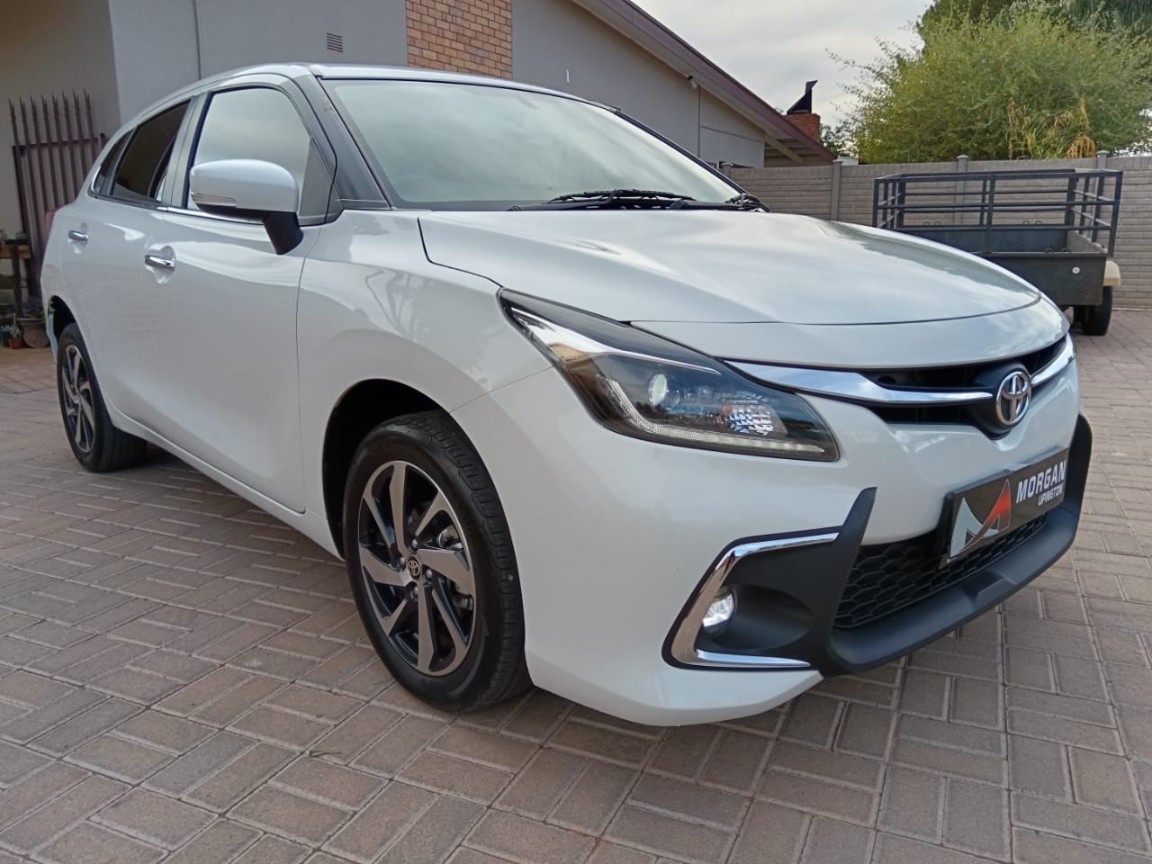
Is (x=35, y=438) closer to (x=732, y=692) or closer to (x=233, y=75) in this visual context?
(x=233, y=75)

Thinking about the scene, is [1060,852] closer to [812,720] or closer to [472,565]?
[812,720]

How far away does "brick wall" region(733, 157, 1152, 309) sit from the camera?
472 inches

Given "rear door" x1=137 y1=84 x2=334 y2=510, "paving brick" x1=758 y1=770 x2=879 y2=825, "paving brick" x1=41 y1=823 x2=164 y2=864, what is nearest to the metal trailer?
"rear door" x1=137 y1=84 x2=334 y2=510

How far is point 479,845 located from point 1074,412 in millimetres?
1790

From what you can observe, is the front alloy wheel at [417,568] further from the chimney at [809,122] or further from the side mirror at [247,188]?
the chimney at [809,122]

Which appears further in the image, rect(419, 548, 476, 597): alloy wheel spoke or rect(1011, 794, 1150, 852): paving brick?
rect(419, 548, 476, 597): alloy wheel spoke

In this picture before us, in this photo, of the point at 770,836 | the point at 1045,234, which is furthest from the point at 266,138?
the point at 1045,234

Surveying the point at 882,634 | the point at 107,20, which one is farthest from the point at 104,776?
the point at 107,20

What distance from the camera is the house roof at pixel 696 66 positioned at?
41.2 feet

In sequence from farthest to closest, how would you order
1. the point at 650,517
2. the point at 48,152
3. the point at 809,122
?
the point at 809,122
the point at 48,152
the point at 650,517

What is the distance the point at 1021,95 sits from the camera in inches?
586

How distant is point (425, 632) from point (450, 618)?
13 centimetres

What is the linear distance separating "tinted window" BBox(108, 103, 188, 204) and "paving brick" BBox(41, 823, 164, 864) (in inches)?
96.1

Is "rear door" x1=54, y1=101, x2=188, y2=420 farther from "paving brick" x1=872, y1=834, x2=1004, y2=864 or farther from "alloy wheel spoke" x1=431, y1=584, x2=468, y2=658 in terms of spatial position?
"paving brick" x1=872, y1=834, x2=1004, y2=864
